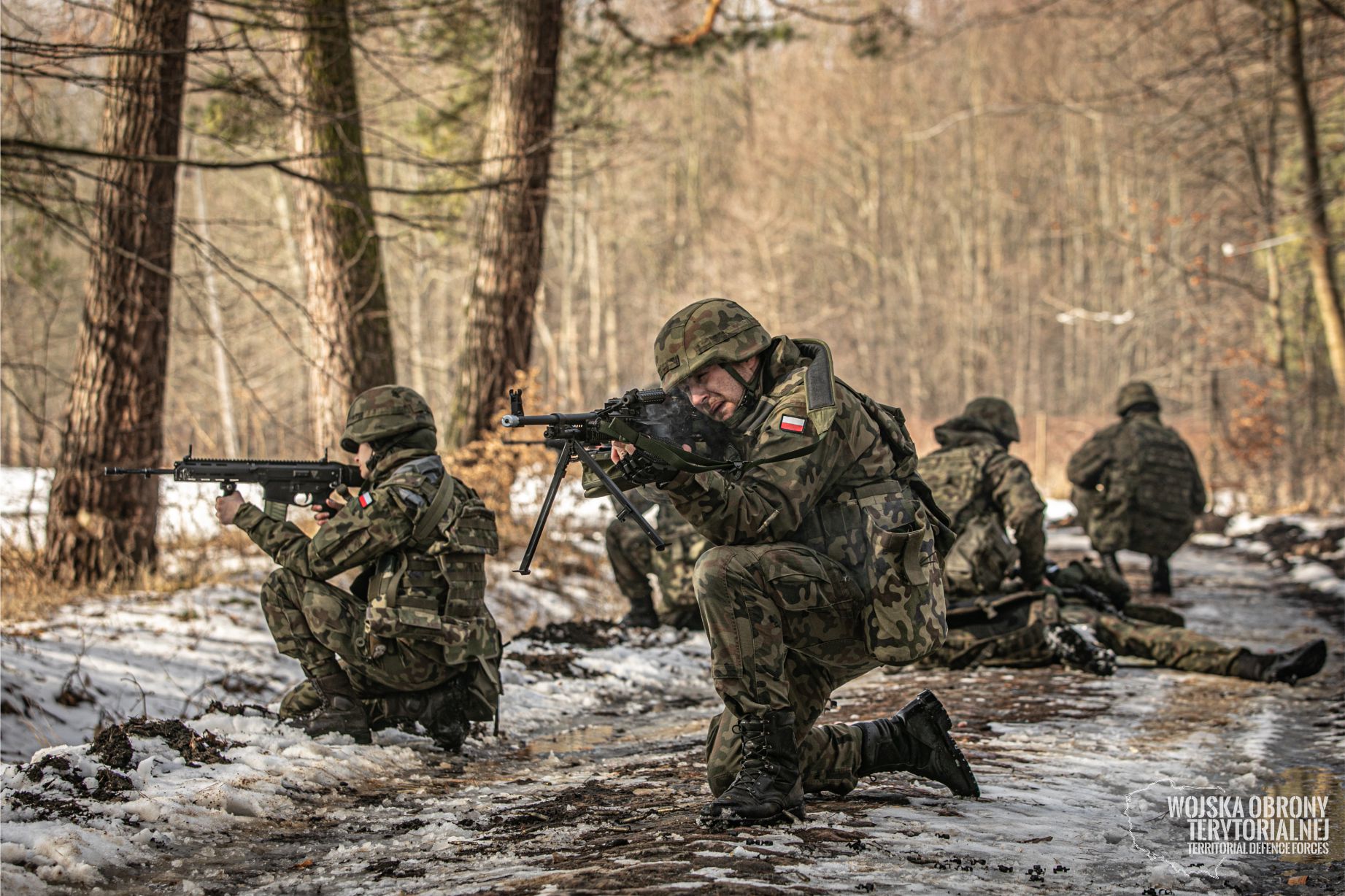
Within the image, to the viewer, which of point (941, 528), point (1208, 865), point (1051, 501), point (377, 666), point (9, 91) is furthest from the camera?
point (1051, 501)

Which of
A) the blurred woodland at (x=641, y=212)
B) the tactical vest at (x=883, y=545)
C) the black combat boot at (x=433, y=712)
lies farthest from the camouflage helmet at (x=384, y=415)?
the tactical vest at (x=883, y=545)

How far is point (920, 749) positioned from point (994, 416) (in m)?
4.94

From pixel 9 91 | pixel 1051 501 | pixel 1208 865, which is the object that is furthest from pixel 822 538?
pixel 1051 501

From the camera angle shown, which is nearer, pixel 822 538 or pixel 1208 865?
pixel 1208 865

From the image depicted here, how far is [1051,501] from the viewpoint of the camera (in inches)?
958

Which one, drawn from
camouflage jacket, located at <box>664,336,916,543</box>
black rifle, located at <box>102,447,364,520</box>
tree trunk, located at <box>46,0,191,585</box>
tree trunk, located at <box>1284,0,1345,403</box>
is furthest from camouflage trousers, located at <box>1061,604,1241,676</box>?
tree trunk, located at <box>1284,0,1345,403</box>

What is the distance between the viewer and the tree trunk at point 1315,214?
14719 millimetres

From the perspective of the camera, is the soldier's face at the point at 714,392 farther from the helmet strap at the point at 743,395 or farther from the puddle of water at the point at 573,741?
the puddle of water at the point at 573,741

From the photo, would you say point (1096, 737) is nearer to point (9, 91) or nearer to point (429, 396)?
point (9, 91)

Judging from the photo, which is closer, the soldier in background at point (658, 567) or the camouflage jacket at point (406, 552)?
the camouflage jacket at point (406, 552)

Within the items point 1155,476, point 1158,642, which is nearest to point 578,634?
point 1158,642

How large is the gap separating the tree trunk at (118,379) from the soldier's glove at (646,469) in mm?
6402

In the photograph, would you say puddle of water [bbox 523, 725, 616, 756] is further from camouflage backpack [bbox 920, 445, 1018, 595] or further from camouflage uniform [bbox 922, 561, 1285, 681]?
camouflage backpack [bbox 920, 445, 1018, 595]

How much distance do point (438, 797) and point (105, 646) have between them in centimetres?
378
